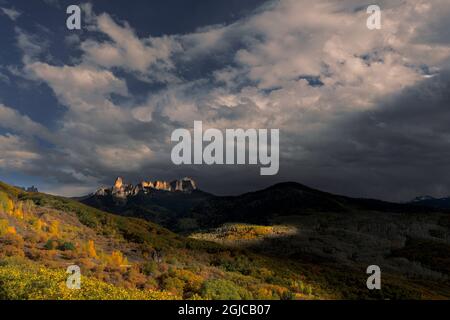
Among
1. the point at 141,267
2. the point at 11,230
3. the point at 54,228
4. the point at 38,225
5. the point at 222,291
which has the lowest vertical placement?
the point at 222,291

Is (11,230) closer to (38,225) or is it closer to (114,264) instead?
(38,225)

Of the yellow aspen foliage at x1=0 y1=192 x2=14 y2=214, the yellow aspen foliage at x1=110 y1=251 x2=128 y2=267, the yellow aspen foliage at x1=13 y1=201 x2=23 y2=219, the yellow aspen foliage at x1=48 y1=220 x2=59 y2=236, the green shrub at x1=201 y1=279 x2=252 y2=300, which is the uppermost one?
the yellow aspen foliage at x1=0 y1=192 x2=14 y2=214

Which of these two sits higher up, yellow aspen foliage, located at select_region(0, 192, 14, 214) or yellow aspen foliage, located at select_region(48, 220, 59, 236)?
yellow aspen foliage, located at select_region(0, 192, 14, 214)

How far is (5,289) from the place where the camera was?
15336 millimetres

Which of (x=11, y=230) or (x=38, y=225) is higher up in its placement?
(x=38, y=225)

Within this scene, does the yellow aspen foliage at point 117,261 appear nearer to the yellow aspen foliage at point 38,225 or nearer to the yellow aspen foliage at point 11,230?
the yellow aspen foliage at point 11,230

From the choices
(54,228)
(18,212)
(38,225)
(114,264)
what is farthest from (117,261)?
(18,212)

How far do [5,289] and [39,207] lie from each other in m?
28.5

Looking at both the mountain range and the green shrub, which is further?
the green shrub

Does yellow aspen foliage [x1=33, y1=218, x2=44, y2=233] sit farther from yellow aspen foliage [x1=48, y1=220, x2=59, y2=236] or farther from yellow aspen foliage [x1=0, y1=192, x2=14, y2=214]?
yellow aspen foliage [x1=0, y1=192, x2=14, y2=214]

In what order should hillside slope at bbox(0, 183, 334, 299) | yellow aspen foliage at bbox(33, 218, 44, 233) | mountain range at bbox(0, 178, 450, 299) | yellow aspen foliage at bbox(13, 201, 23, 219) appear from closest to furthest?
hillside slope at bbox(0, 183, 334, 299) < mountain range at bbox(0, 178, 450, 299) < yellow aspen foliage at bbox(33, 218, 44, 233) < yellow aspen foliage at bbox(13, 201, 23, 219)

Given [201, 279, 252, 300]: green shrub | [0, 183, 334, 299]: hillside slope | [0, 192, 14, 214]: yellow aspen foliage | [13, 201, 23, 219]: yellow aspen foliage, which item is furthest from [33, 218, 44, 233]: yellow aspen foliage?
[201, 279, 252, 300]: green shrub

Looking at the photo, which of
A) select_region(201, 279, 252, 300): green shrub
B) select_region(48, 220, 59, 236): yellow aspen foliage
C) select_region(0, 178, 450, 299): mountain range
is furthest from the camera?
select_region(48, 220, 59, 236): yellow aspen foliage
